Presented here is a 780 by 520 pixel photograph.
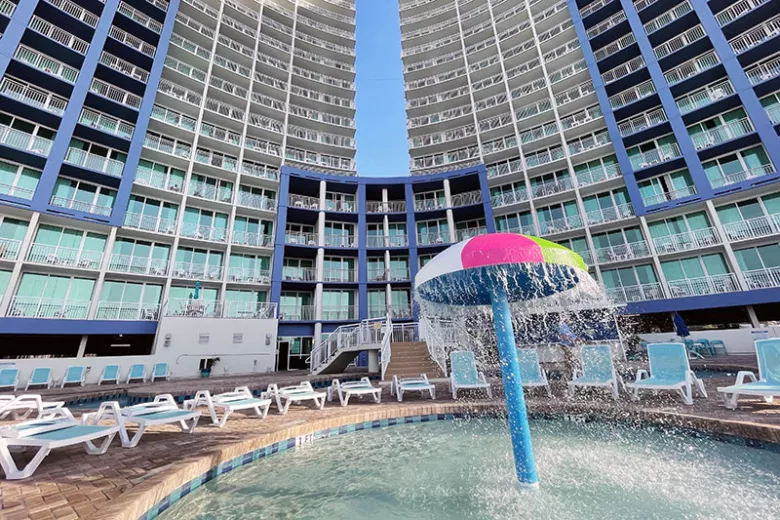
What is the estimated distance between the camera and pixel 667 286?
52.3 feet

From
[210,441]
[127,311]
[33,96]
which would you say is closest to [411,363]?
[210,441]

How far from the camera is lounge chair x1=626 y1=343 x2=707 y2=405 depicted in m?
5.43

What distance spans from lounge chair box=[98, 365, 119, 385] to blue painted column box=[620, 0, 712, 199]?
95.0ft

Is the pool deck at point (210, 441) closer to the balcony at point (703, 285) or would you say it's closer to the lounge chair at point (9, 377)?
the lounge chair at point (9, 377)

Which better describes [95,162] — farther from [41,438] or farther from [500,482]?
[500,482]

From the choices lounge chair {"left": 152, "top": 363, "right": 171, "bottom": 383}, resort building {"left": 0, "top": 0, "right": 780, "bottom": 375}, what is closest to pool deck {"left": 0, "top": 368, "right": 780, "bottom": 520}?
lounge chair {"left": 152, "top": 363, "right": 171, "bottom": 383}

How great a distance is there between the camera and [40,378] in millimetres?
11445

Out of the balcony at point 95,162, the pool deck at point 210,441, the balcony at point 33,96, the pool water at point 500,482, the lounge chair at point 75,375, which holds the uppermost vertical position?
the balcony at point 33,96

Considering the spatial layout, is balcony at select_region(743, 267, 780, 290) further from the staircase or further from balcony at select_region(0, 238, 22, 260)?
balcony at select_region(0, 238, 22, 260)

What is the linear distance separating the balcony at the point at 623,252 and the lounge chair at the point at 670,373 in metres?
13.6

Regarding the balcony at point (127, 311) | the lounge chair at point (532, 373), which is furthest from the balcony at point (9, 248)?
the lounge chair at point (532, 373)

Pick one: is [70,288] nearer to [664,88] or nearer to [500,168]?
[500,168]

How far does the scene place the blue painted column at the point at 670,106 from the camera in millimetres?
15988

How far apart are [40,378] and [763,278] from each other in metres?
31.0
